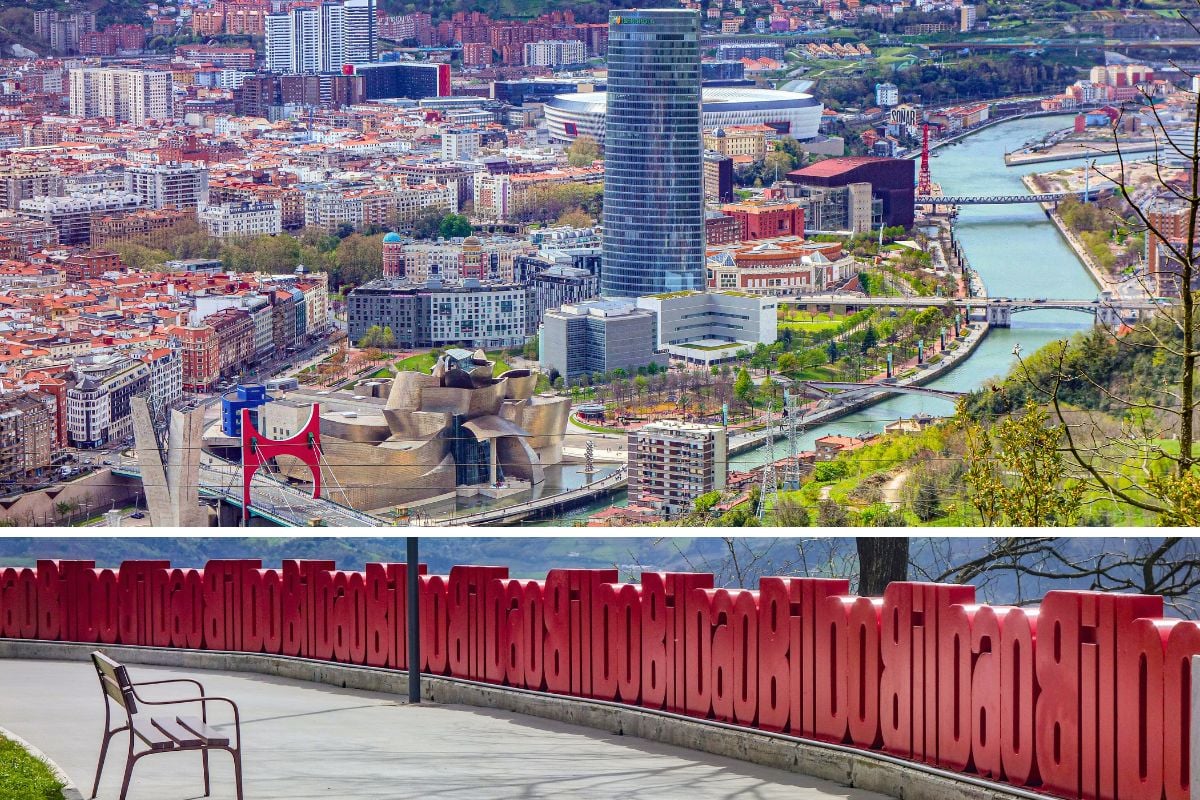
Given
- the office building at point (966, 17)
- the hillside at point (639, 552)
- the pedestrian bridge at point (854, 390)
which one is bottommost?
the hillside at point (639, 552)

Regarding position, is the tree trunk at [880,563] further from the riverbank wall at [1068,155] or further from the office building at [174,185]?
the office building at [174,185]

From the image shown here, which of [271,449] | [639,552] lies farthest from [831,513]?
[271,449]

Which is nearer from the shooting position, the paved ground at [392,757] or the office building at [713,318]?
the paved ground at [392,757]

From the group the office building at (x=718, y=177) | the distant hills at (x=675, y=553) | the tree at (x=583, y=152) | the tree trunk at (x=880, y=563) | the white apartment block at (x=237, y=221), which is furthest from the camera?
the office building at (x=718, y=177)

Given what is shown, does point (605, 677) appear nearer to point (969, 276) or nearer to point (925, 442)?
point (925, 442)

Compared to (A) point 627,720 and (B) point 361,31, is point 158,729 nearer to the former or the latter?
(A) point 627,720

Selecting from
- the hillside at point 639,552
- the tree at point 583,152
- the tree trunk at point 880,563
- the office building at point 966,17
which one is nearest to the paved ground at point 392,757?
the hillside at point 639,552

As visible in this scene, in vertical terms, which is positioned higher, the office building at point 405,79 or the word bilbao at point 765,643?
the office building at point 405,79

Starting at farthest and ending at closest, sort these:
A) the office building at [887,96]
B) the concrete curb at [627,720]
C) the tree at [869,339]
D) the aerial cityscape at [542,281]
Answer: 1. the office building at [887,96]
2. the tree at [869,339]
3. the aerial cityscape at [542,281]
4. the concrete curb at [627,720]
